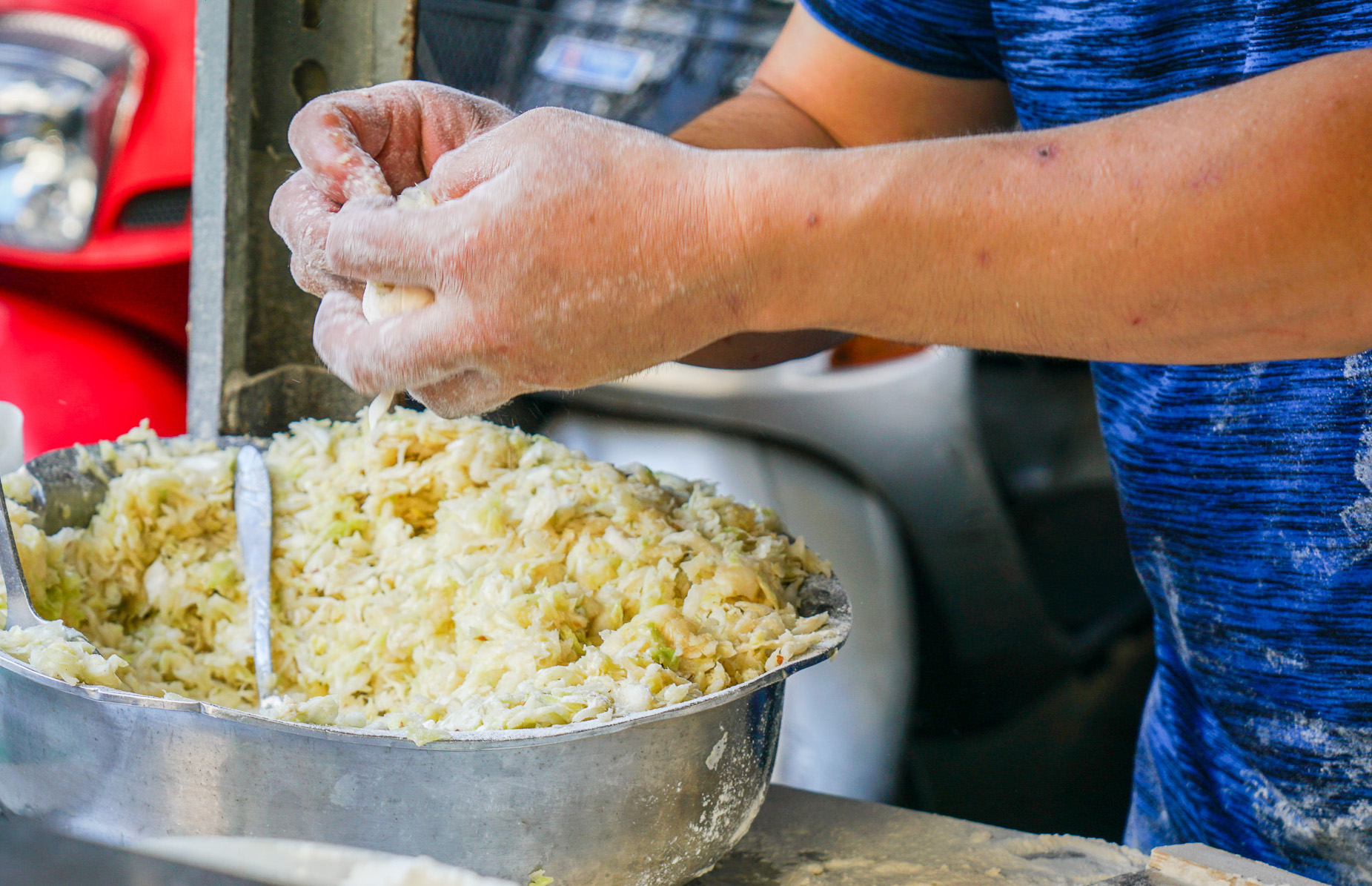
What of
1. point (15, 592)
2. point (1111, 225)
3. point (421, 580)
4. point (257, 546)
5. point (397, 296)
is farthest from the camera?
point (257, 546)

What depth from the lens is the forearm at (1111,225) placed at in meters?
0.82

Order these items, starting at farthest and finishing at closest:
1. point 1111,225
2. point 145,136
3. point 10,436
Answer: point 145,136 → point 10,436 → point 1111,225

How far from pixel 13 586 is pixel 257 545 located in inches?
12.6

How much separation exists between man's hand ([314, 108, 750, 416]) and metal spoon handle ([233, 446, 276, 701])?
517 millimetres

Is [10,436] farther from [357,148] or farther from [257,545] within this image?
[357,148]

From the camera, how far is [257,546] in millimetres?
1393

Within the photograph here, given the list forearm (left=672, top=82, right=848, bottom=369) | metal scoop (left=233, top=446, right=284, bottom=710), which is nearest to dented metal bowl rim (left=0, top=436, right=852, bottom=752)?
metal scoop (left=233, top=446, right=284, bottom=710)

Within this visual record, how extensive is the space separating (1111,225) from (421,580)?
0.88 metres

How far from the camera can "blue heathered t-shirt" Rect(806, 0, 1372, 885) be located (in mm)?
1256

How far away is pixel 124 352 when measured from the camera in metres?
2.10

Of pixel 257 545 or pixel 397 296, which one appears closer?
pixel 397 296

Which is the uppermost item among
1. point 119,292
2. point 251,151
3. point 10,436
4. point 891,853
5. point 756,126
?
point 756,126

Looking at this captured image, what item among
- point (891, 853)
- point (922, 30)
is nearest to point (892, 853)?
point (891, 853)

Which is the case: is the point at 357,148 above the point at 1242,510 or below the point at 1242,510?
above
